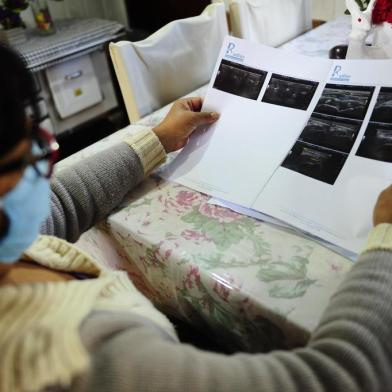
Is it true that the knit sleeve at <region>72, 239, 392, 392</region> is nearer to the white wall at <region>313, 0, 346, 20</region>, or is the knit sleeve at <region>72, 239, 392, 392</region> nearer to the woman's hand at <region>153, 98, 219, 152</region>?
the woman's hand at <region>153, 98, 219, 152</region>

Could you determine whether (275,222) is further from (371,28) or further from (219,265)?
(371,28)

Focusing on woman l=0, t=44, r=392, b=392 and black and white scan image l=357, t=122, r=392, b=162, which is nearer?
woman l=0, t=44, r=392, b=392

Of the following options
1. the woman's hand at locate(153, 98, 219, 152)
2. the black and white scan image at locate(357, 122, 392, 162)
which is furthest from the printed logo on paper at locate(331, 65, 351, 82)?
the woman's hand at locate(153, 98, 219, 152)

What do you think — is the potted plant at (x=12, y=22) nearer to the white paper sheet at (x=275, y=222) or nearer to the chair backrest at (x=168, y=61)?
the chair backrest at (x=168, y=61)

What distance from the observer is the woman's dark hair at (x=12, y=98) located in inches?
12.7

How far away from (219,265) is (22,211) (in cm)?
26

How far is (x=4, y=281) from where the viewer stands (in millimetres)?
425

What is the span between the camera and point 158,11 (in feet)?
8.04

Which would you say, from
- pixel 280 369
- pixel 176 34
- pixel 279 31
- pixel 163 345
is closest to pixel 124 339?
pixel 163 345

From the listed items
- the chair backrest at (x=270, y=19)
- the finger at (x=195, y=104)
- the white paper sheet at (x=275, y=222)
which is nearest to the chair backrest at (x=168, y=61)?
the chair backrest at (x=270, y=19)

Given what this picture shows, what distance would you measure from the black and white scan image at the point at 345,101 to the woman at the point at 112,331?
228mm

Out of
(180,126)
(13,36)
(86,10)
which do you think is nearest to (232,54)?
(180,126)

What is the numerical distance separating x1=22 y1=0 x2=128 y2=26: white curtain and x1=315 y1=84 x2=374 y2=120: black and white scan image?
6.95 ft

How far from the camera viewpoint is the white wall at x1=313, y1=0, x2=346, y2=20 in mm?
1881
